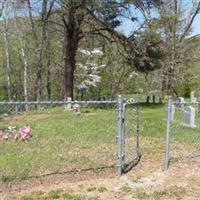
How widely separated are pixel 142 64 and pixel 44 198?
19.0m

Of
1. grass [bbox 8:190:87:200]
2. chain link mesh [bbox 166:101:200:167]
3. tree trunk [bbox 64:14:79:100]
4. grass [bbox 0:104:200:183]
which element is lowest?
grass [bbox 8:190:87:200]

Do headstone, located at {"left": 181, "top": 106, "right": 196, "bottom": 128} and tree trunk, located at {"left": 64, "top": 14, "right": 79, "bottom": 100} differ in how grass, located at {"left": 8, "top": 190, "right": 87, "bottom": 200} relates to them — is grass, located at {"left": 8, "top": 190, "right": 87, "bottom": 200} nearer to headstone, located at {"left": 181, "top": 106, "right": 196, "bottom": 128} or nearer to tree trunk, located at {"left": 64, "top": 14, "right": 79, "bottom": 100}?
headstone, located at {"left": 181, "top": 106, "right": 196, "bottom": 128}

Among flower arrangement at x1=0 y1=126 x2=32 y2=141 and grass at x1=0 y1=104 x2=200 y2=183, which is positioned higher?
flower arrangement at x1=0 y1=126 x2=32 y2=141

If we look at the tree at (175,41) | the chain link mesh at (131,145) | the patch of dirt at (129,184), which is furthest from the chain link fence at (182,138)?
the tree at (175,41)

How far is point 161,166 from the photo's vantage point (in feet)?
27.0

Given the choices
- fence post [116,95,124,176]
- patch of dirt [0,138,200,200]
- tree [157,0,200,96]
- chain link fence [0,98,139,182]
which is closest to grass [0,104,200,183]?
chain link fence [0,98,139,182]

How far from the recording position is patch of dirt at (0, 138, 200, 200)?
6520 mm

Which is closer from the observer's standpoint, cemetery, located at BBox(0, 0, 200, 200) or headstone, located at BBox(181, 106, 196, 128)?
cemetery, located at BBox(0, 0, 200, 200)

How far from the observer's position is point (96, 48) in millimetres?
40188

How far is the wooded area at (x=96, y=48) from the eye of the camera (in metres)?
24.4

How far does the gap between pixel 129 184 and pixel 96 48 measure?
33.7 m

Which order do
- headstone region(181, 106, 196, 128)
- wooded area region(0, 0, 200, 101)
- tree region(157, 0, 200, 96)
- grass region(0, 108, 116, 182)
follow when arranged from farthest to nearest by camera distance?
1. tree region(157, 0, 200, 96)
2. wooded area region(0, 0, 200, 101)
3. headstone region(181, 106, 196, 128)
4. grass region(0, 108, 116, 182)

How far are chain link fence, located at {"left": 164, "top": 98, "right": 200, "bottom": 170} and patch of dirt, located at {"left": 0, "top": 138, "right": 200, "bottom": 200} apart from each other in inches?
17.9

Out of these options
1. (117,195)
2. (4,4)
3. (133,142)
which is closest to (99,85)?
(4,4)
